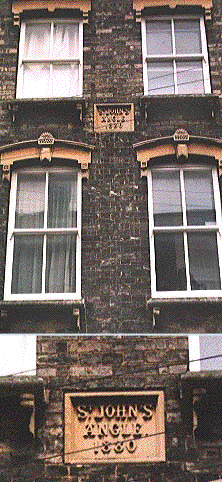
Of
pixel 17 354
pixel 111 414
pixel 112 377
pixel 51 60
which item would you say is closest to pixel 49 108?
pixel 51 60

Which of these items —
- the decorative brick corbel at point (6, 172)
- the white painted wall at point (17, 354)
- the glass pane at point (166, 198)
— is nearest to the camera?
the white painted wall at point (17, 354)

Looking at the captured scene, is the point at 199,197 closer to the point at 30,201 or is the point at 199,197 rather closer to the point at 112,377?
the point at 30,201

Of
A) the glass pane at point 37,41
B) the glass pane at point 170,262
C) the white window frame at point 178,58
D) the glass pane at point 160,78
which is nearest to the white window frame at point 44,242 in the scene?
the glass pane at point 170,262

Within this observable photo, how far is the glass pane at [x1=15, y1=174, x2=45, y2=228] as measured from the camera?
12.0 metres

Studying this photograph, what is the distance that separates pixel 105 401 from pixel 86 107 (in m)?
5.57

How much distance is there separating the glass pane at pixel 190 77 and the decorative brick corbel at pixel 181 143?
1.24m

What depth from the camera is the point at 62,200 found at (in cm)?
1213

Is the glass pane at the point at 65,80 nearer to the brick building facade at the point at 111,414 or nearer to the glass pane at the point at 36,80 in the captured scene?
the glass pane at the point at 36,80

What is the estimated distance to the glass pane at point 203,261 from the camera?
37.5 ft

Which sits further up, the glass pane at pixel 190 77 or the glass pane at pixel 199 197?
the glass pane at pixel 190 77

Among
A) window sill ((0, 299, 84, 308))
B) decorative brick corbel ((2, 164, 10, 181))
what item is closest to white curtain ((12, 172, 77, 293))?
decorative brick corbel ((2, 164, 10, 181))

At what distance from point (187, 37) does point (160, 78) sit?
1.08 meters

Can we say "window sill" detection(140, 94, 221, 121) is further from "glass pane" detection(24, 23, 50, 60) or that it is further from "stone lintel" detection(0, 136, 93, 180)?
"glass pane" detection(24, 23, 50, 60)

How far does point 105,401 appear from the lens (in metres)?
9.52
